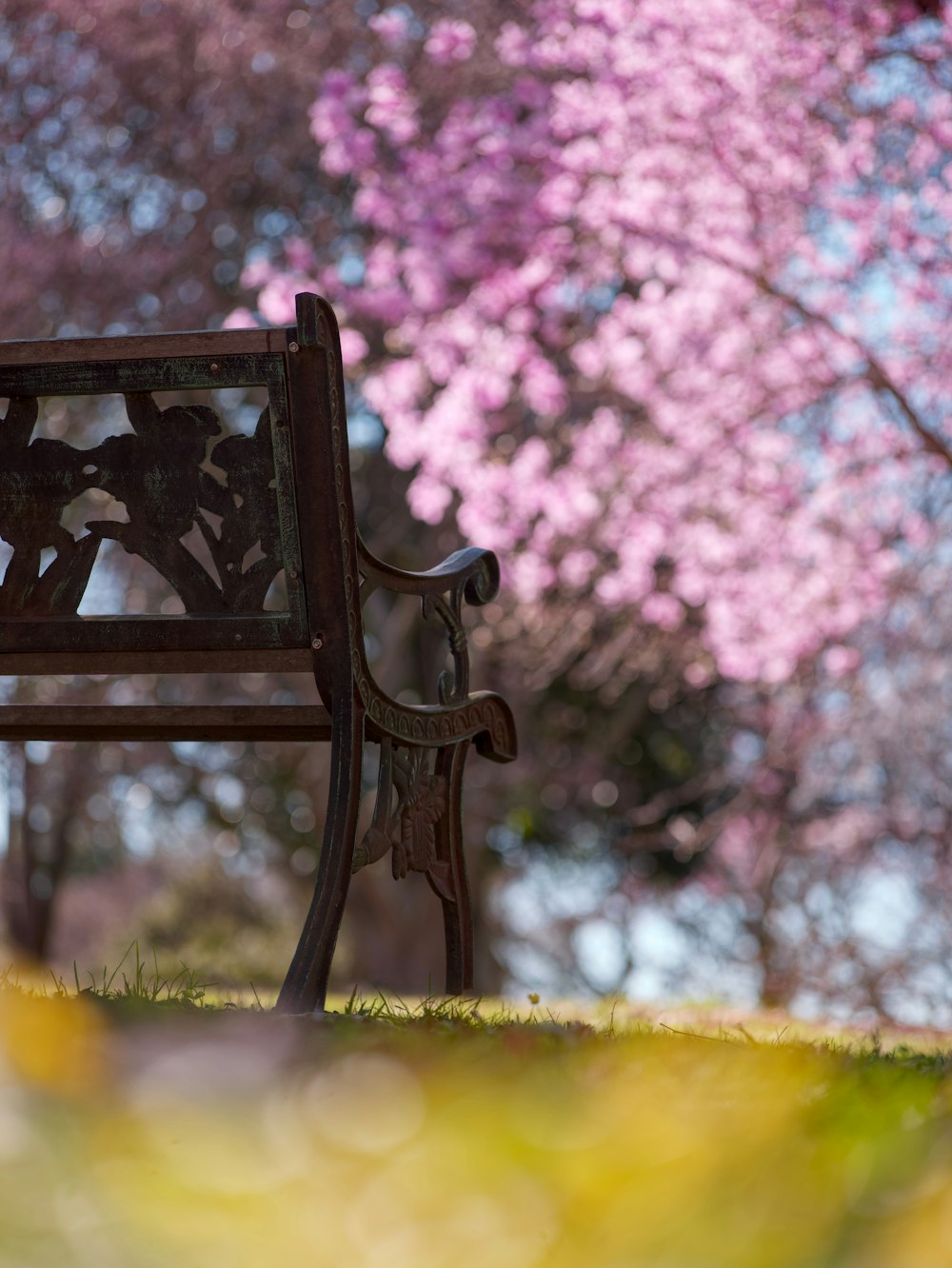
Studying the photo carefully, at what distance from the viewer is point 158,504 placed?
2.89 metres

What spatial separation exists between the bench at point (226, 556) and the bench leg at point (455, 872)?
193 mm

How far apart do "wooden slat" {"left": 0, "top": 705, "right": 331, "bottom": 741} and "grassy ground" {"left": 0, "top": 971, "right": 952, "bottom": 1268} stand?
33.5 inches

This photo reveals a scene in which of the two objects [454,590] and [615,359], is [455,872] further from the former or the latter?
[615,359]

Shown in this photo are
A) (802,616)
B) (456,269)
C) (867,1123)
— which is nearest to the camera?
(867,1123)

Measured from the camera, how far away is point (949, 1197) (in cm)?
140

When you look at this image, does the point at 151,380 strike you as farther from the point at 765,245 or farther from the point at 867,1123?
the point at 765,245

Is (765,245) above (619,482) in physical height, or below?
above

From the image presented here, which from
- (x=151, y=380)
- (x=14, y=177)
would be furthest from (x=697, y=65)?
(x=14, y=177)

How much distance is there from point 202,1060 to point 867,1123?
0.76 m

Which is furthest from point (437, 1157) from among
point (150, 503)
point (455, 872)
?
point (455, 872)

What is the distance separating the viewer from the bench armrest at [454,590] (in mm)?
3215

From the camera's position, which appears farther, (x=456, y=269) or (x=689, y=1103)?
(x=456, y=269)

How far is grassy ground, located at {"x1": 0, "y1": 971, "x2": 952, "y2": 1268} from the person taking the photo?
1.31 metres

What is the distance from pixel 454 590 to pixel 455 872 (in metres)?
0.58
